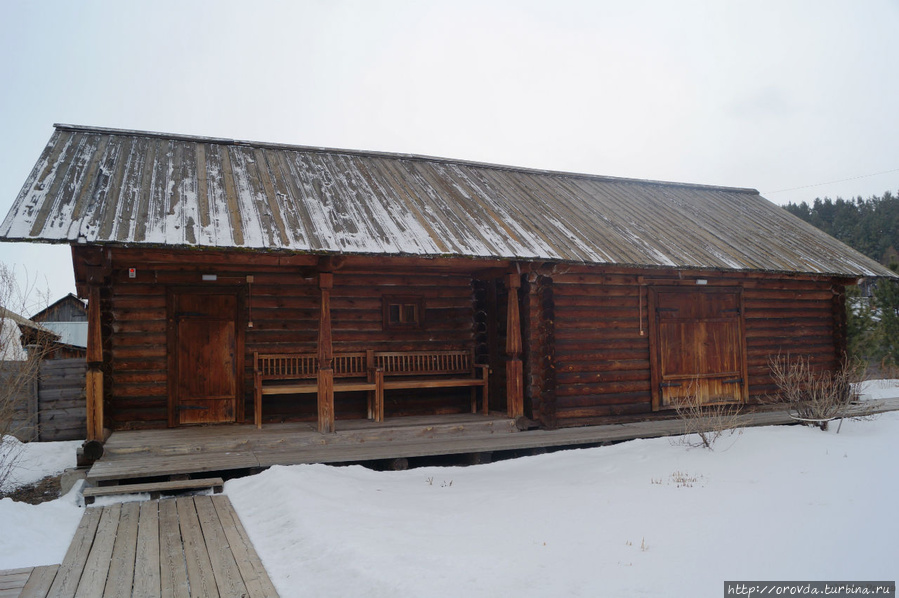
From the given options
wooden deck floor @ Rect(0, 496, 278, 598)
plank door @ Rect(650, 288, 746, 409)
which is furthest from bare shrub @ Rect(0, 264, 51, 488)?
plank door @ Rect(650, 288, 746, 409)

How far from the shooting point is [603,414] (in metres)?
11.0

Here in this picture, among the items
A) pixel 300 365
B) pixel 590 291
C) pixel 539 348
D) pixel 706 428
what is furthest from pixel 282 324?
pixel 706 428

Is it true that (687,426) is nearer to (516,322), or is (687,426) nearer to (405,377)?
(516,322)

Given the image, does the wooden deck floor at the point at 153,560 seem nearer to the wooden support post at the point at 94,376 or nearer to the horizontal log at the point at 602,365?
the wooden support post at the point at 94,376

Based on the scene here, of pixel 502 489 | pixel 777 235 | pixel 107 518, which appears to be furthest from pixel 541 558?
pixel 777 235

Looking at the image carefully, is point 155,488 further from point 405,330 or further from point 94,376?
point 405,330

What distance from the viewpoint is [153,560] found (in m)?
5.16

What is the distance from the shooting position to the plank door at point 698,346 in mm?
11562

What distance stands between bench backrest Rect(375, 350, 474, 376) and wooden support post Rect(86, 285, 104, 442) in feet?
13.4

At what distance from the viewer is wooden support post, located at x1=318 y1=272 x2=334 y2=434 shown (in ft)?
29.3

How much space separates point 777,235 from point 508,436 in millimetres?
8085

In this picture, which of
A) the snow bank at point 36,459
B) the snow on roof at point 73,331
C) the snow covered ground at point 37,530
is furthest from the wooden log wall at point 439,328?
the snow on roof at point 73,331

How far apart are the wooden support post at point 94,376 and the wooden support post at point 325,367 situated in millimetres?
2688

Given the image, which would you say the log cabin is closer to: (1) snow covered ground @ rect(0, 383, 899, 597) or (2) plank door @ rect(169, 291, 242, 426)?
(2) plank door @ rect(169, 291, 242, 426)
